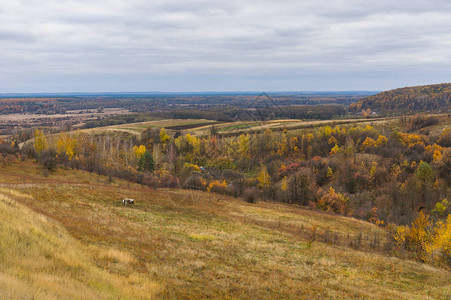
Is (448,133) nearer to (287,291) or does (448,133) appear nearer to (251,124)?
(251,124)

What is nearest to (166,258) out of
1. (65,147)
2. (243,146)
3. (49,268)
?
(49,268)

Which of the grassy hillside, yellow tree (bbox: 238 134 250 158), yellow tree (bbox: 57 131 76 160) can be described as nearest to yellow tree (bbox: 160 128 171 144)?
yellow tree (bbox: 238 134 250 158)

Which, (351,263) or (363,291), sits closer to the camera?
(363,291)

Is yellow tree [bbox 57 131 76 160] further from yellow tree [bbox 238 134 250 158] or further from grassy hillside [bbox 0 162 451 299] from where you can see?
grassy hillside [bbox 0 162 451 299]

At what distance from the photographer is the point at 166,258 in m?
17.6

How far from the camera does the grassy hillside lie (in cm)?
1173

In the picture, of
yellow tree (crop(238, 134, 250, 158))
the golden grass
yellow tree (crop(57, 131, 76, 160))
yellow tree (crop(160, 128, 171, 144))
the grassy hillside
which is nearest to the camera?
the golden grass

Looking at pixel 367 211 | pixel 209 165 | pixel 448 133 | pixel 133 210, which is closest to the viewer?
pixel 133 210

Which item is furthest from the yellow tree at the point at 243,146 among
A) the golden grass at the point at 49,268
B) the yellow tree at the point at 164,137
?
the golden grass at the point at 49,268

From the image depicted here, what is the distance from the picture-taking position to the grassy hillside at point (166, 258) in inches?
462

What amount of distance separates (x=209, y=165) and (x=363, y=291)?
4418 inches

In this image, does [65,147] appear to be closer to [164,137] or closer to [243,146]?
[164,137]

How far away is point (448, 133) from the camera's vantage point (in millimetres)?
118875

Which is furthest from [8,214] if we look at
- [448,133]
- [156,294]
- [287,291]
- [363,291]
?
[448,133]
